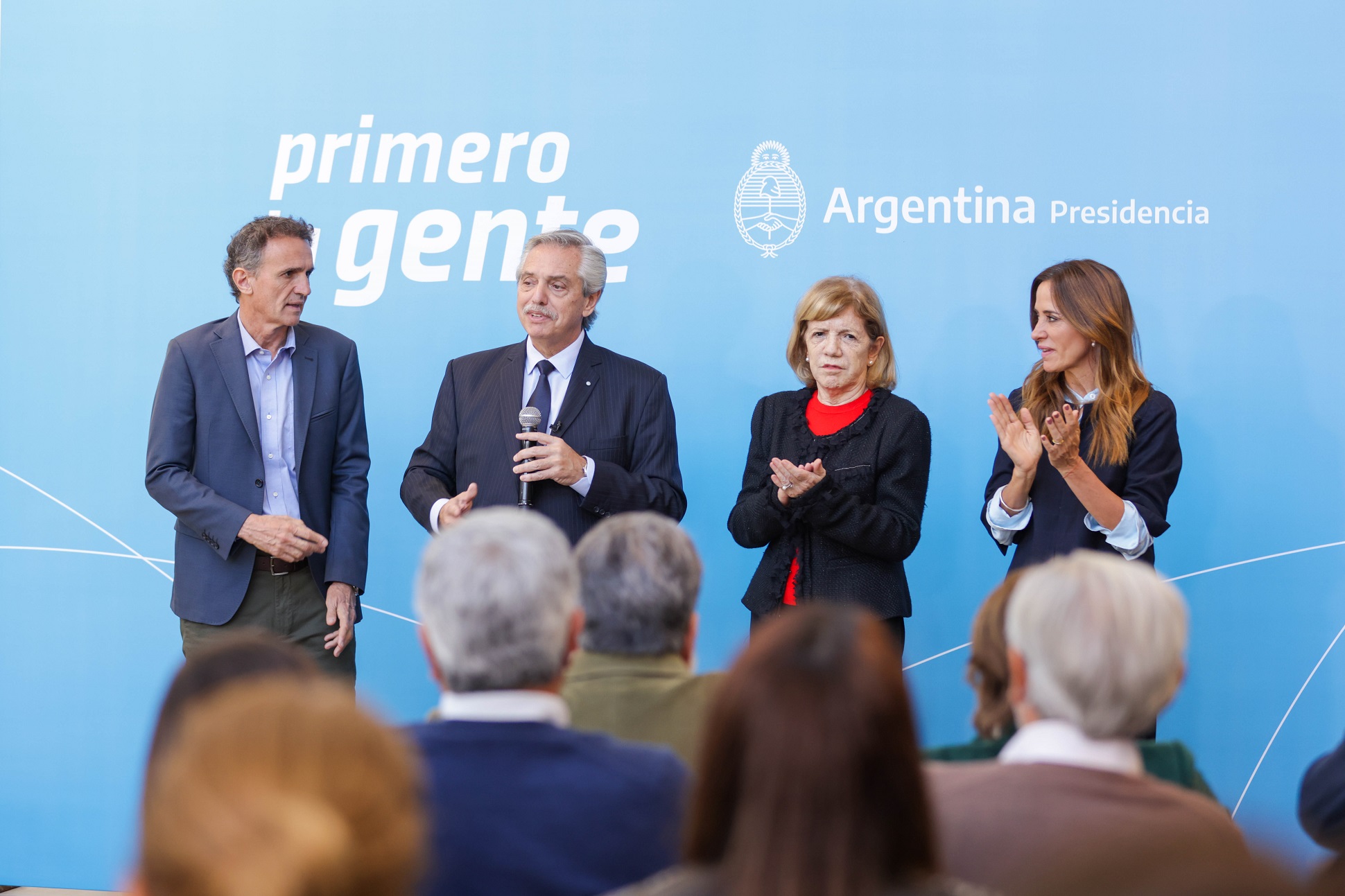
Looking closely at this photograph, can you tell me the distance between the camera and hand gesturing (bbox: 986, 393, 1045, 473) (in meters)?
3.34

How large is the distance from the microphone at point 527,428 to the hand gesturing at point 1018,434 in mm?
1250

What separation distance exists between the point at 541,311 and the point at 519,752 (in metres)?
2.24

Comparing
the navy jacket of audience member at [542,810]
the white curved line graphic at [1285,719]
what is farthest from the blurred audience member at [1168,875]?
the white curved line graphic at [1285,719]

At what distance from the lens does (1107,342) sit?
134 inches

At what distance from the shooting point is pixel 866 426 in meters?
3.50

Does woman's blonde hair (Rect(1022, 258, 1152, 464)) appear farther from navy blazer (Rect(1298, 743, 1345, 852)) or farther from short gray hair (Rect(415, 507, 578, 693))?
short gray hair (Rect(415, 507, 578, 693))

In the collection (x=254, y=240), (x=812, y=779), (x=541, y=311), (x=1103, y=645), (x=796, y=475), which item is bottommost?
(x=812, y=779)

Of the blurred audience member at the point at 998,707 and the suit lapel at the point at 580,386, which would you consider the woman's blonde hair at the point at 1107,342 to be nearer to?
the suit lapel at the point at 580,386

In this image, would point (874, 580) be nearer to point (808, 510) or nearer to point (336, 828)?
point (808, 510)

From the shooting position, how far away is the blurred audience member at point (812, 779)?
104cm

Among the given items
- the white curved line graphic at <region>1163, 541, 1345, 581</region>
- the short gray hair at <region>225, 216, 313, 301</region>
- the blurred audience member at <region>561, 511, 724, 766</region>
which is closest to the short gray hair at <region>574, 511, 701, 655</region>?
the blurred audience member at <region>561, 511, 724, 766</region>

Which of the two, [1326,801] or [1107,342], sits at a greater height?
[1107,342]

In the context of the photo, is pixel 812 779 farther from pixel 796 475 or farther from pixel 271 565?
pixel 271 565

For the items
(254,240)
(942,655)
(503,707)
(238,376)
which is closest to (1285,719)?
(942,655)
